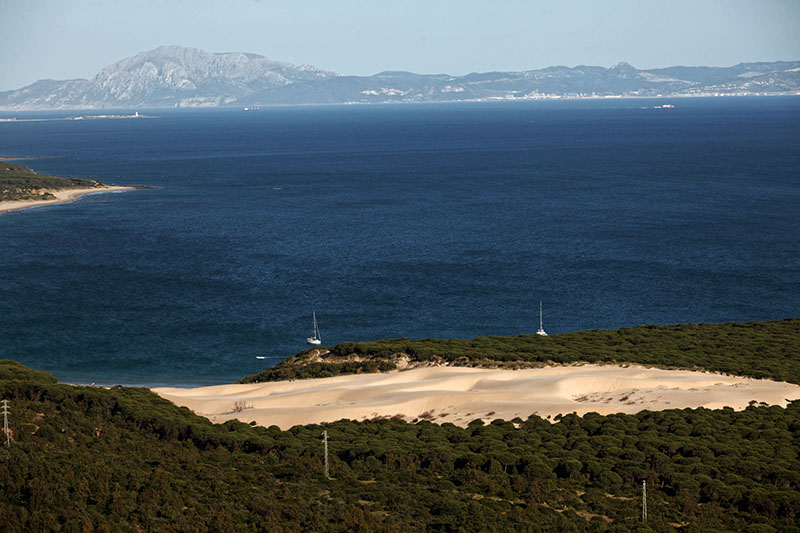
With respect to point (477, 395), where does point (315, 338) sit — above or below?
below

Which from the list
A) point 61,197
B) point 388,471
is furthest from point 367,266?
point 61,197

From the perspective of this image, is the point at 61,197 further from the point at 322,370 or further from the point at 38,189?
the point at 322,370

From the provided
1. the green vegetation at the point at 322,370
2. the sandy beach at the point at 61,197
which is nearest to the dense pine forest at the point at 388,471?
the green vegetation at the point at 322,370

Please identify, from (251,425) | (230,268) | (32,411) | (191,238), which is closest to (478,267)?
(230,268)

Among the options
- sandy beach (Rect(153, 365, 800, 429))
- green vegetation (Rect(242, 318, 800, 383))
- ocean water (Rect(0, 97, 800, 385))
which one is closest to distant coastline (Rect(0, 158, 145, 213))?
ocean water (Rect(0, 97, 800, 385))

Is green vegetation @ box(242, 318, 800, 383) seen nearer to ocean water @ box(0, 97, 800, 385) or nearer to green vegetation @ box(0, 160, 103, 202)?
ocean water @ box(0, 97, 800, 385)

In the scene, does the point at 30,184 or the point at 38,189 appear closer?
the point at 38,189

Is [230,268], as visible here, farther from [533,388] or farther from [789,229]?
[789,229]
